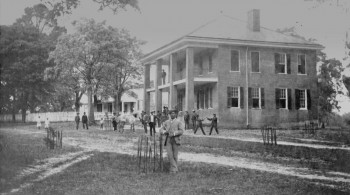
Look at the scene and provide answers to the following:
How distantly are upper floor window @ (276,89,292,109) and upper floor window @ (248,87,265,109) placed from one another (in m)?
0.94

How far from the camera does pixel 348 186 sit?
970cm

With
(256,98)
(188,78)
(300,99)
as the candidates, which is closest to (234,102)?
(256,98)

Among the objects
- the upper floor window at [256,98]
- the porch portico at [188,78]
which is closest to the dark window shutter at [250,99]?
the upper floor window at [256,98]

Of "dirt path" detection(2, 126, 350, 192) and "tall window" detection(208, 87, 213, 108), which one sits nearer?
"dirt path" detection(2, 126, 350, 192)

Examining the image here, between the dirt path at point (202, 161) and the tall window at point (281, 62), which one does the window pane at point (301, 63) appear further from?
the dirt path at point (202, 161)

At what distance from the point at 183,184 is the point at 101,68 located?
8.09m

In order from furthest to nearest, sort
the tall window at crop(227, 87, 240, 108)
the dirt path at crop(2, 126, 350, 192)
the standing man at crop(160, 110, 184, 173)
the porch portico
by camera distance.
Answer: the porch portico
the tall window at crop(227, 87, 240, 108)
the standing man at crop(160, 110, 184, 173)
the dirt path at crop(2, 126, 350, 192)

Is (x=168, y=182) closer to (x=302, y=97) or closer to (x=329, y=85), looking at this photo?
(x=329, y=85)

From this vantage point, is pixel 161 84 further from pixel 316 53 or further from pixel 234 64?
pixel 316 53

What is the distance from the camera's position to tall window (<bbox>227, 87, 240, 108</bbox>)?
29195 millimetres

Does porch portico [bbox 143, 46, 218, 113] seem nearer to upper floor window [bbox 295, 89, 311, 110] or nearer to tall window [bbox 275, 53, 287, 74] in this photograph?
tall window [bbox 275, 53, 287, 74]

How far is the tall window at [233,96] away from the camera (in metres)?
29.2

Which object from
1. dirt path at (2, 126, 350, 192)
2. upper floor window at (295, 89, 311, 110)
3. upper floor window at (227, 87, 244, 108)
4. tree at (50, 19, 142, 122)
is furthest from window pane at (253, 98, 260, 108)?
dirt path at (2, 126, 350, 192)

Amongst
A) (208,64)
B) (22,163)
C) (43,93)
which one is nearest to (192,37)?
(208,64)
